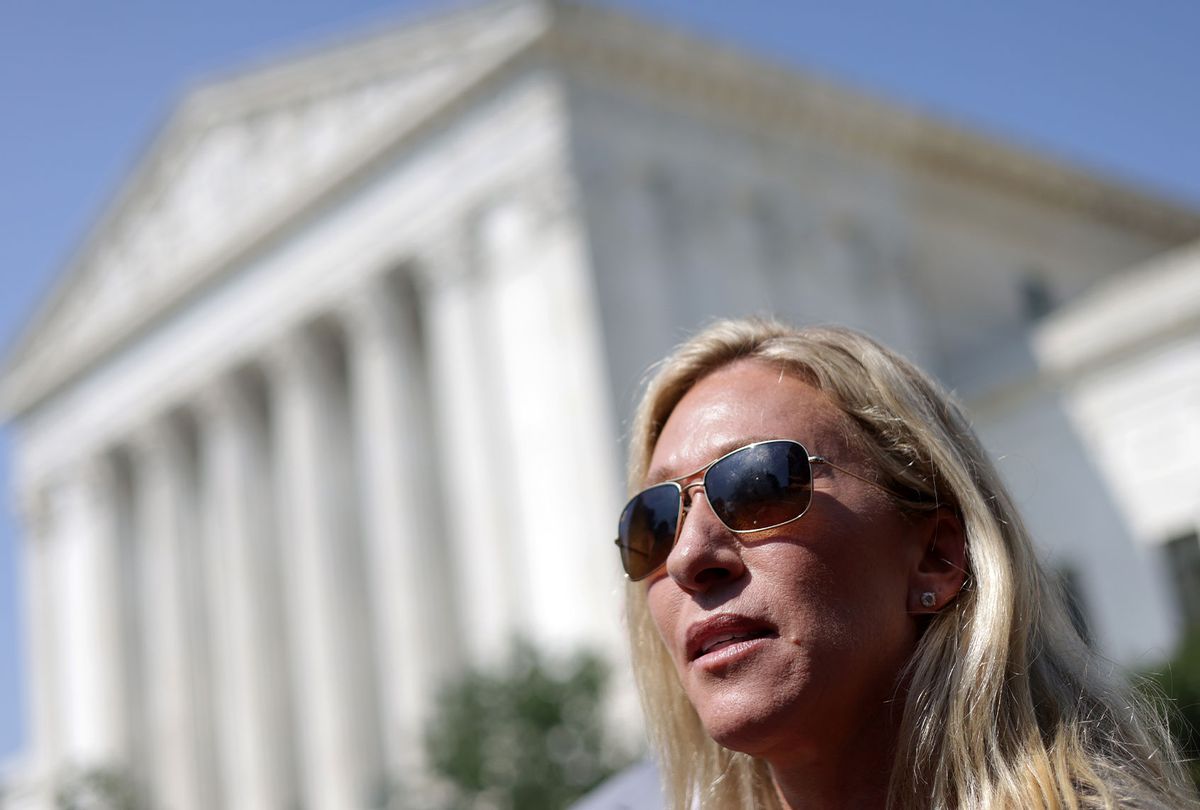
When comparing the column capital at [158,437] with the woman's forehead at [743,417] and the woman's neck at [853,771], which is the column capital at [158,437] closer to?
the woman's forehead at [743,417]

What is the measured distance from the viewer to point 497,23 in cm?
3078

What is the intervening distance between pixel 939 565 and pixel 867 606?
19 cm

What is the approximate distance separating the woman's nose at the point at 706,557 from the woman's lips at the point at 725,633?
0.08 m

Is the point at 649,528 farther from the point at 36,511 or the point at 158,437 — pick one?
the point at 36,511

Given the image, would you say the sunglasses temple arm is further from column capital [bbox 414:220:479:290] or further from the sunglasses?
column capital [bbox 414:220:479:290]

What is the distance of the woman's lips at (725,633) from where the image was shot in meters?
2.51

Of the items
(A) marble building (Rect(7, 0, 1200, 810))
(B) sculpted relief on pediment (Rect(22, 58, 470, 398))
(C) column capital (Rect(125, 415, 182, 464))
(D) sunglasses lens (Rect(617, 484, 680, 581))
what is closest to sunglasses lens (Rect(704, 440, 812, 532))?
(D) sunglasses lens (Rect(617, 484, 680, 581))

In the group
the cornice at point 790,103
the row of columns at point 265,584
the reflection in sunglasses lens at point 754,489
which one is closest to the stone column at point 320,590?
the row of columns at point 265,584

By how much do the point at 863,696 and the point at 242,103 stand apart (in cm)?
3671

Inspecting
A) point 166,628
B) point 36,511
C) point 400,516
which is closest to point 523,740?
point 400,516

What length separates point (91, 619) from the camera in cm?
4084

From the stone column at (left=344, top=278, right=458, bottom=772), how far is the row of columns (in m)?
0.05

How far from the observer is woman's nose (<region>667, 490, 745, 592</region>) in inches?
102

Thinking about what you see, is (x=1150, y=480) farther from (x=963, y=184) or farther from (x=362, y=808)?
(x=362, y=808)
